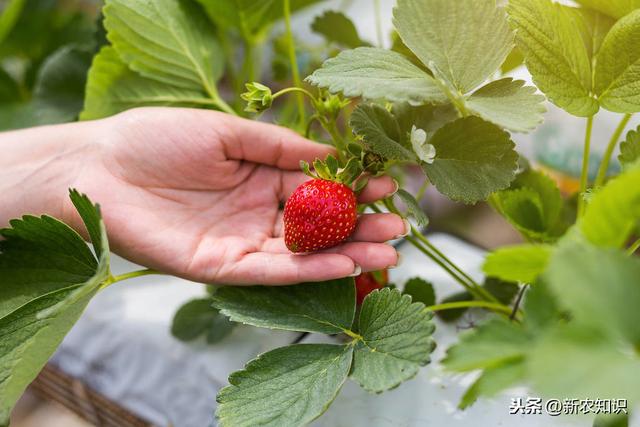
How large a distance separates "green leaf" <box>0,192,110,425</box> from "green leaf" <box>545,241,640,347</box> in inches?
12.8

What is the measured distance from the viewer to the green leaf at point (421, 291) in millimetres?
657

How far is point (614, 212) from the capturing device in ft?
0.98

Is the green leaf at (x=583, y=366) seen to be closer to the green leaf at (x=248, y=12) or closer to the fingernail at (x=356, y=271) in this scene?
the fingernail at (x=356, y=271)

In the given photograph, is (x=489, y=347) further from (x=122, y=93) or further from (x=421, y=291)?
(x=122, y=93)

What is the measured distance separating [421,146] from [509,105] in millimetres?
76

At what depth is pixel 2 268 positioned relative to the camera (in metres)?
0.54

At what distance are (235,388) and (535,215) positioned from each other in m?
0.36

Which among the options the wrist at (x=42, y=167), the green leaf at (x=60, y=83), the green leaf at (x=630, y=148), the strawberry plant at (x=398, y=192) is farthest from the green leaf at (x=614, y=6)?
the green leaf at (x=60, y=83)

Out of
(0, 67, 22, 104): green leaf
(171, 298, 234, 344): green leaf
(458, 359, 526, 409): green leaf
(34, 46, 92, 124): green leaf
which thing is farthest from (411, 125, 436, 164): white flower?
(0, 67, 22, 104): green leaf

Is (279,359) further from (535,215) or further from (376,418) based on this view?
(535,215)

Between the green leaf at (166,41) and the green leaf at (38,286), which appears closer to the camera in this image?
the green leaf at (38,286)

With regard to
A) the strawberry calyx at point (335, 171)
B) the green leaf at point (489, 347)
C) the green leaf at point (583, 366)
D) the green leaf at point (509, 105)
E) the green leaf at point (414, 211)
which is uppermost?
the green leaf at point (509, 105)

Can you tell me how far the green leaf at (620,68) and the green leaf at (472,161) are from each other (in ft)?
0.29

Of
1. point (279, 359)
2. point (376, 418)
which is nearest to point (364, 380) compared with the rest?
point (279, 359)
